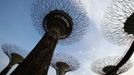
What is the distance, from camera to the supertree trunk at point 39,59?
13.2 m

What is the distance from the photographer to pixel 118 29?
49.2 feet

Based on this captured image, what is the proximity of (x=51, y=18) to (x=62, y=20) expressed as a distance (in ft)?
3.17

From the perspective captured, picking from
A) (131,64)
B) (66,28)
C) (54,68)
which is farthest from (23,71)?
(131,64)

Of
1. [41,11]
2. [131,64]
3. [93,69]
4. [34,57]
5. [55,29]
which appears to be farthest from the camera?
[93,69]

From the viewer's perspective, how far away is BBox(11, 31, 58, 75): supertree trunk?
13.2 meters

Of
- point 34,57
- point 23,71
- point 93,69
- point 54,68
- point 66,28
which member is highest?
point 93,69

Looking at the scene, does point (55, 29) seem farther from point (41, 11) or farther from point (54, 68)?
point (54, 68)

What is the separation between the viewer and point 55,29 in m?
17.0

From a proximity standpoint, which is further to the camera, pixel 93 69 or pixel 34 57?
pixel 93 69

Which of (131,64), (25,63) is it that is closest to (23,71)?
(25,63)

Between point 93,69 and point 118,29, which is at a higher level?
point 93,69

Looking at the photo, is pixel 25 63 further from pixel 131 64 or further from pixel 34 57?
pixel 131 64

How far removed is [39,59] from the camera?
46.2ft

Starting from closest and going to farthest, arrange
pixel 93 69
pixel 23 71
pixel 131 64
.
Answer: pixel 23 71, pixel 131 64, pixel 93 69
